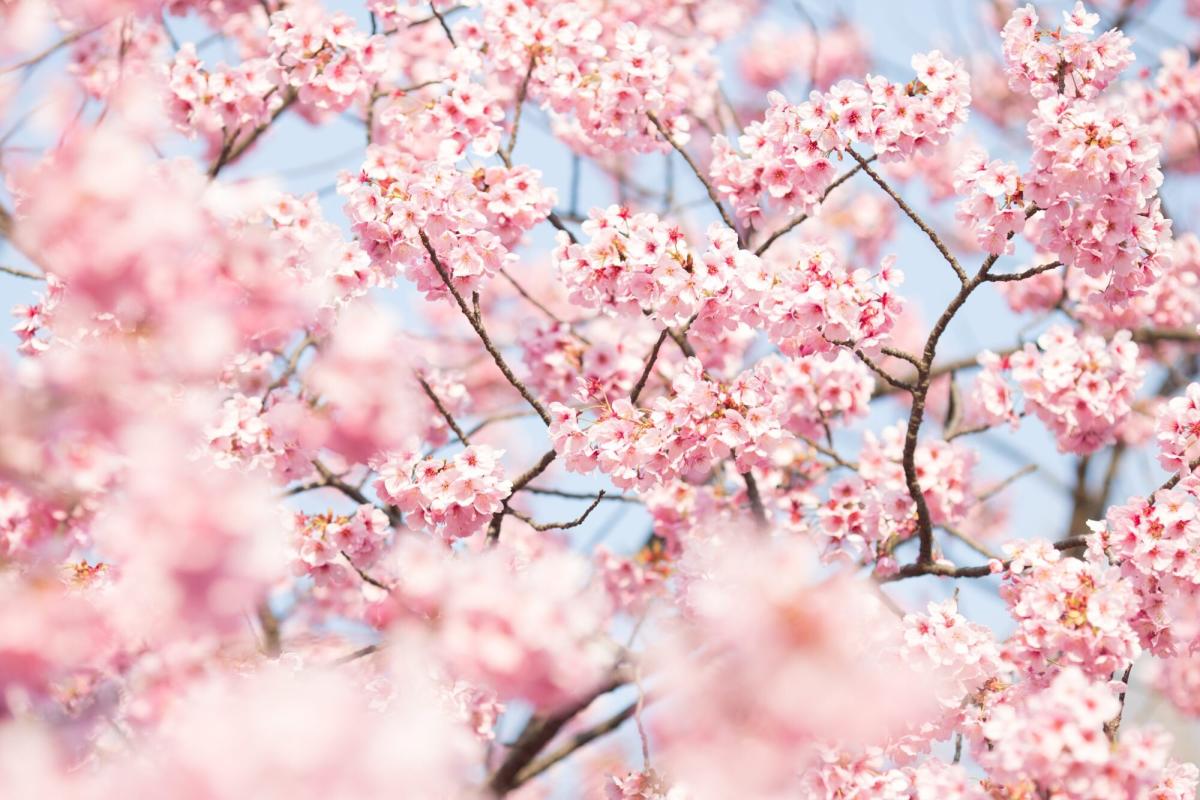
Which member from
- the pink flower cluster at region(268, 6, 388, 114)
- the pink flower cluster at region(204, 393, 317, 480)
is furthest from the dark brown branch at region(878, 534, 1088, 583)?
the pink flower cluster at region(268, 6, 388, 114)

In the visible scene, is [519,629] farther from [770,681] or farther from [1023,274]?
[1023,274]

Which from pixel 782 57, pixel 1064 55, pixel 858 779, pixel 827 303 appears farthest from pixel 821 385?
pixel 782 57

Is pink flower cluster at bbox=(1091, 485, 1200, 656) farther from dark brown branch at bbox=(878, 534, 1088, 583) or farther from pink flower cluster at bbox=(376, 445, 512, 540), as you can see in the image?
pink flower cluster at bbox=(376, 445, 512, 540)

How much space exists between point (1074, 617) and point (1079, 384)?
162 centimetres

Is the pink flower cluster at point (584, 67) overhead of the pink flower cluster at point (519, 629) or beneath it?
overhead

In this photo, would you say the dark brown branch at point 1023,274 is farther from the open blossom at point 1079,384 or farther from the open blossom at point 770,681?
the open blossom at point 770,681

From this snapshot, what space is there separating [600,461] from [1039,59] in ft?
8.35

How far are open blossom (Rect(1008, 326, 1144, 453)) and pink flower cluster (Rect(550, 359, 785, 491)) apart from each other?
166cm

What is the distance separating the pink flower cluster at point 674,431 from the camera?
398 centimetres

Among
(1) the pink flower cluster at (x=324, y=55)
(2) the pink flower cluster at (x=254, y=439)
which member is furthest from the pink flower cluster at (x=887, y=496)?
(1) the pink flower cluster at (x=324, y=55)

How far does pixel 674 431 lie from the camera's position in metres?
4.01

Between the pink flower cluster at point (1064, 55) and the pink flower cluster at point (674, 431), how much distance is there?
5.83ft

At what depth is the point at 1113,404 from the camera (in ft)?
15.9

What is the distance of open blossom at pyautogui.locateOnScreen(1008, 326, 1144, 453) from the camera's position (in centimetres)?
480
